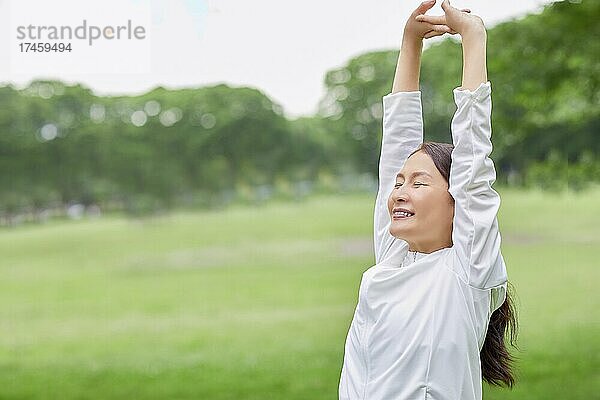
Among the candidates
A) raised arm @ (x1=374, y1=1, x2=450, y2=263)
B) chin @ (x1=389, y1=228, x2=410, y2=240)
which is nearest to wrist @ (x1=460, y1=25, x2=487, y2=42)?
raised arm @ (x1=374, y1=1, x2=450, y2=263)

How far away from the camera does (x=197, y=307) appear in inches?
120

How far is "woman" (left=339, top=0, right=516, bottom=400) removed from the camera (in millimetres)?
1054

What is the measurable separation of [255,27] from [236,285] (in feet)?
2.66

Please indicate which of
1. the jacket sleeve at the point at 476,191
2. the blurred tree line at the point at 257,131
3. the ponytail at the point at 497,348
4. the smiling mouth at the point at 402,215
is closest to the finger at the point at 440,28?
the jacket sleeve at the point at 476,191

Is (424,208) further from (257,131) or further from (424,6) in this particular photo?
(257,131)

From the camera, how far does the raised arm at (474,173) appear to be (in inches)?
41.3

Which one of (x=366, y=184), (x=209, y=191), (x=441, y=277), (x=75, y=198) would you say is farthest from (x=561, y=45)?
(x=441, y=277)

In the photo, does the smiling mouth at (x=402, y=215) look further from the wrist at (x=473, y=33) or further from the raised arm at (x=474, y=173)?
the wrist at (x=473, y=33)

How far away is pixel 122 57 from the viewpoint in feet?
9.01

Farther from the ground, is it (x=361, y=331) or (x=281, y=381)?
(x=361, y=331)

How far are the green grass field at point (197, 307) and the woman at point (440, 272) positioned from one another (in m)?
1.90

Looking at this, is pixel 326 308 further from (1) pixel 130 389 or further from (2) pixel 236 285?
(1) pixel 130 389

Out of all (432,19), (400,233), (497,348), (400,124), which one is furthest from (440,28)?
(497,348)

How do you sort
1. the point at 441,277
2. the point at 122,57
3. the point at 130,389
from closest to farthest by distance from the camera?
the point at 441,277 < the point at 122,57 < the point at 130,389
